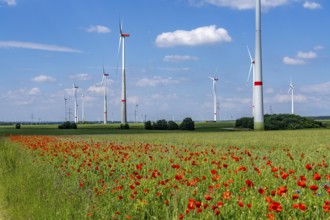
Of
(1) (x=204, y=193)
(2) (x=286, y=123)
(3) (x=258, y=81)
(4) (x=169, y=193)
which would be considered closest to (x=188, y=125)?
(2) (x=286, y=123)

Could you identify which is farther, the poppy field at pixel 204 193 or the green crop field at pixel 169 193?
the green crop field at pixel 169 193

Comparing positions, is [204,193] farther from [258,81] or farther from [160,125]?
[160,125]

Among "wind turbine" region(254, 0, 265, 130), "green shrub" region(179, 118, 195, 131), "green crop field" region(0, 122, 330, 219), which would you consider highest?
"wind turbine" region(254, 0, 265, 130)

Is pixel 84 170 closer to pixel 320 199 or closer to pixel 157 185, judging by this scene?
pixel 157 185

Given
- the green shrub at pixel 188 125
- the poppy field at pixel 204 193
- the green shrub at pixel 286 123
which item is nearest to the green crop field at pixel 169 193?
the poppy field at pixel 204 193

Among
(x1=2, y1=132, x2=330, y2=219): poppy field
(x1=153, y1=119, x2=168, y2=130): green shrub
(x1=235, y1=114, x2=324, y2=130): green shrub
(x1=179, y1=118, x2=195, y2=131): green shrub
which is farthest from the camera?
(x1=153, y1=119, x2=168, y2=130): green shrub

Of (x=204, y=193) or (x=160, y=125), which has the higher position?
(x=160, y=125)

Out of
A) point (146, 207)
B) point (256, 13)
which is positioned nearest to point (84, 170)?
point (146, 207)

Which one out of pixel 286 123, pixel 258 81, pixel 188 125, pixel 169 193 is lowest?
pixel 169 193

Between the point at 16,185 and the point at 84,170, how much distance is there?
193 centimetres

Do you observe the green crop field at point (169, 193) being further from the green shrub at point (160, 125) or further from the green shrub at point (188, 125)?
the green shrub at point (160, 125)

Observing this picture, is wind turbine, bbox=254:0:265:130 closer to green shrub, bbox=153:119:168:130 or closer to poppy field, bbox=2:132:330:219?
green shrub, bbox=153:119:168:130

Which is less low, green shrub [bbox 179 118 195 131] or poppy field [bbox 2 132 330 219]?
green shrub [bbox 179 118 195 131]

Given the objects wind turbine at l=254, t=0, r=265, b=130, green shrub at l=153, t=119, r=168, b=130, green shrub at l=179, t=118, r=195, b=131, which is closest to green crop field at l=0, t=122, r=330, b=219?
wind turbine at l=254, t=0, r=265, b=130
